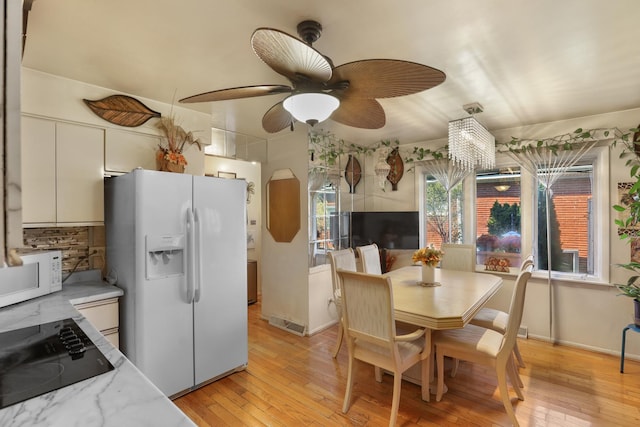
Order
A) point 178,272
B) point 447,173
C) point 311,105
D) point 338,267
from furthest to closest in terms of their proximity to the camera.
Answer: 1. point 447,173
2. point 338,267
3. point 178,272
4. point 311,105

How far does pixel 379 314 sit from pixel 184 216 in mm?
1604

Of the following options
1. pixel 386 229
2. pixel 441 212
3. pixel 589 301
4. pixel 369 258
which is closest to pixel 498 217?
pixel 441 212

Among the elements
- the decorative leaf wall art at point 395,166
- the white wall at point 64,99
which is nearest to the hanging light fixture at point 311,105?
the white wall at point 64,99

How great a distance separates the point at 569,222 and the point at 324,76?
11.3 feet

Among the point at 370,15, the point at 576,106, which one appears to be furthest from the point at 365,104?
the point at 576,106

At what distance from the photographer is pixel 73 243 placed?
2602 millimetres

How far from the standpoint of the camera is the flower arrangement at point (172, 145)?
2.63m

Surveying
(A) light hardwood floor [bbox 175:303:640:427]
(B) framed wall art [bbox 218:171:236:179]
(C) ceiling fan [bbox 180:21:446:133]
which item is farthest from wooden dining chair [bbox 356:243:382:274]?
(B) framed wall art [bbox 218:171:236:179]

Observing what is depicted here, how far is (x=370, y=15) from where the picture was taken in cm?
160

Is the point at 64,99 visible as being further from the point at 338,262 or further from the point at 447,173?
the point at 447,173

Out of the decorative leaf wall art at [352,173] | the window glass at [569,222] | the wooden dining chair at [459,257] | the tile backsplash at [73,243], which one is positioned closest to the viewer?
the tile backsplash at [73,243]

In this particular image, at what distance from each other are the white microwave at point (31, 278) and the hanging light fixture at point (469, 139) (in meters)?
3.27

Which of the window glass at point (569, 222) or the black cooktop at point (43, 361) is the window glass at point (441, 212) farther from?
the black cooktop at point (43, 361)

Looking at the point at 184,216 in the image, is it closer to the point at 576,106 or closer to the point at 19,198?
the point at 19,198
